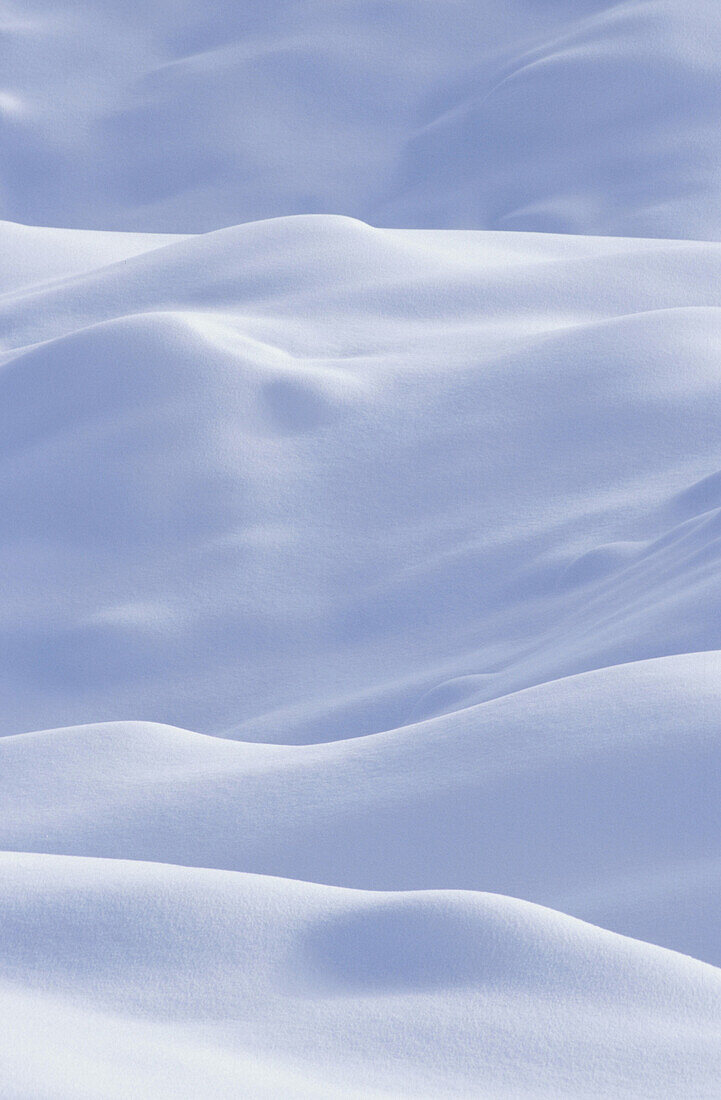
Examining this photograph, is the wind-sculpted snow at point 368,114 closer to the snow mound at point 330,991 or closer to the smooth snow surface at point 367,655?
the smooth snow surface at point 367,655

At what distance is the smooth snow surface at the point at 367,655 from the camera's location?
70.5 inches

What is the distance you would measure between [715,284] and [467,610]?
2.62 meters

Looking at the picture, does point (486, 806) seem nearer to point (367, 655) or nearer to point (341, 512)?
point (367, 655)

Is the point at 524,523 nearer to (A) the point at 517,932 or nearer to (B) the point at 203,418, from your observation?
(B) the point at 203,418

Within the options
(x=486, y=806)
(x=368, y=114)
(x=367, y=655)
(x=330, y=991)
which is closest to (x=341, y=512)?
(x=367, y=655)

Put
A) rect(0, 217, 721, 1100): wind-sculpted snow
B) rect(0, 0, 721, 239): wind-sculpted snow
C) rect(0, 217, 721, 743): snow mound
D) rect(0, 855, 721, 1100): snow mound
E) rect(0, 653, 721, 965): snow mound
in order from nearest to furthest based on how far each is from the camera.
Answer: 1. rect(0, 855, 721, 1100): snow mound
2. rect(0, 217, 721, 1100): wind-sculpted snow
3. rect(0, 653, 721, 965): snow mound
4. rect(0, 217, 721, 743): snow mound
5. rect(0, 0, 721, 239): wind-sculpted snow

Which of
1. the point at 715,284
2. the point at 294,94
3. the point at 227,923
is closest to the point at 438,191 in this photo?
the point at 294,94

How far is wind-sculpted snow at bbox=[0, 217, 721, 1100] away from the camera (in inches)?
70.4

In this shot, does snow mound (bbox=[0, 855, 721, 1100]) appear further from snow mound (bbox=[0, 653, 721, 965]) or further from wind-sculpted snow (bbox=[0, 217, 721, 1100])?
snow mound (bbox=[0, 653, 721, 965])

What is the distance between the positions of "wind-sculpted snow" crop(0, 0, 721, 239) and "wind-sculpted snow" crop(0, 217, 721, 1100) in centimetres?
275

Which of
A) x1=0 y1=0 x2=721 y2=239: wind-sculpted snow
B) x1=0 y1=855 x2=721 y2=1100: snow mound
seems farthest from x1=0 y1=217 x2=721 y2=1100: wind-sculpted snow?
x1=0 y1=0 x2=721 y2=239: wind-sculpted snow

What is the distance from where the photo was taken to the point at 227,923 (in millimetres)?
1919

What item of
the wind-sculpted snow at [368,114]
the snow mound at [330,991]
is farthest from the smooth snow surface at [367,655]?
the wind-sculpted snow at [368,114]

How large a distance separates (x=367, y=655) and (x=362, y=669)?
7 cm
